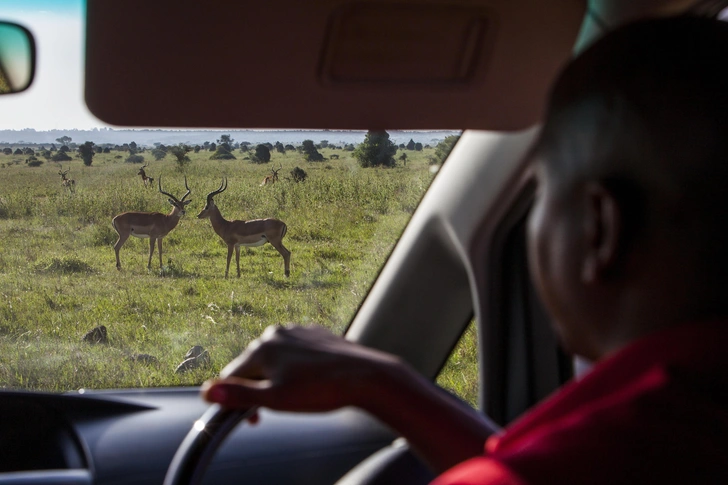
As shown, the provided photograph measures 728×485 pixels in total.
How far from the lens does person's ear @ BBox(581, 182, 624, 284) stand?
106 cm

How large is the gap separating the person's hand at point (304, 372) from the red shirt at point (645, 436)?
414mm

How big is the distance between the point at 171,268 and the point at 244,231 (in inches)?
14.4

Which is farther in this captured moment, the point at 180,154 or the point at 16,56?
the point at 180,154

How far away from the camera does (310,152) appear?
3.18 metres

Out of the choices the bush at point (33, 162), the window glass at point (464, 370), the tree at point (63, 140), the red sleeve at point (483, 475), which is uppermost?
the tree at point (63, 140)

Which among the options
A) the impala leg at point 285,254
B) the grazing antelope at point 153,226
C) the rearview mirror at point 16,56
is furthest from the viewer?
A: the grazing antelope at point 153,226

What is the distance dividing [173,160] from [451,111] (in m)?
1.66

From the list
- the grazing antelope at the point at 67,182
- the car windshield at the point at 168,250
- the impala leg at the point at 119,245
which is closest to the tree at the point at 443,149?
the car windshield at the point at 168,250

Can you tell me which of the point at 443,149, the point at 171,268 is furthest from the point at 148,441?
the point at 443,149

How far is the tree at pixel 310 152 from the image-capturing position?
3.02 meters

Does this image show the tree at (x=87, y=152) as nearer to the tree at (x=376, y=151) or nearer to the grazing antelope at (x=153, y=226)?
the grazing antelope at (x=153, y=226)

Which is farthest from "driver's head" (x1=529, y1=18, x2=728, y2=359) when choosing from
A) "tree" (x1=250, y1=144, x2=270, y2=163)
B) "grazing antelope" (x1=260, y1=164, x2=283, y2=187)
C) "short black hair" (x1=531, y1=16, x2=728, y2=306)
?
"grazing antelope" (x1=260, y1=164, x2=283, y2=187)

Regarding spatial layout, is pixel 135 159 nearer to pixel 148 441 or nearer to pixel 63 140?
pixel 63 140

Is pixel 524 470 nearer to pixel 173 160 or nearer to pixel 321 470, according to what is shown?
pixel 321 470
